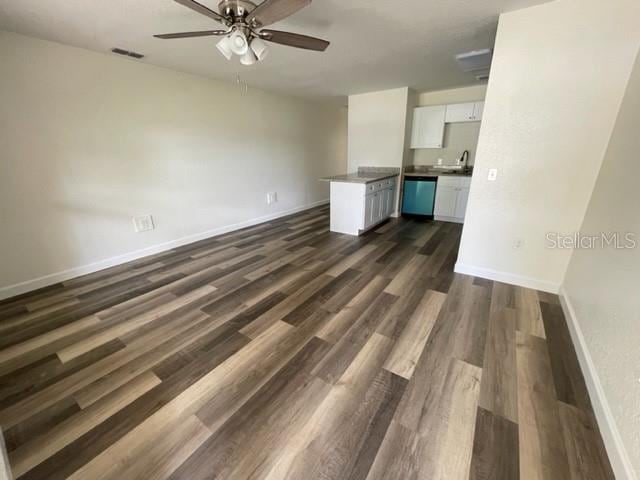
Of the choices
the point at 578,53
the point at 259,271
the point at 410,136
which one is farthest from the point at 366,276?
the point at 410,136

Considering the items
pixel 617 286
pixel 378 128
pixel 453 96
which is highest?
pixel 453 96

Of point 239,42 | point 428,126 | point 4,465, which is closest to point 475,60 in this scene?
point 428,126

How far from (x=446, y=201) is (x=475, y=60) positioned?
89.5 inches

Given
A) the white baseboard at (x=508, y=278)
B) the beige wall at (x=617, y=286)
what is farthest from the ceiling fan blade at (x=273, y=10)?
the white baseboard at (x=508, y=278)

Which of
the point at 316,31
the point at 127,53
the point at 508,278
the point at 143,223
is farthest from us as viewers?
the point at 143,223

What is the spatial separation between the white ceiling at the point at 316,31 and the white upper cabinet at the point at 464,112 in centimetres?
87

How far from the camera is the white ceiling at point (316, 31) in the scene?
200 cm

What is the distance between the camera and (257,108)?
15.1 feet

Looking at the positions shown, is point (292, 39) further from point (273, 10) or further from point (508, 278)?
point (508, 278)

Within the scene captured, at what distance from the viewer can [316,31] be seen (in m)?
2.43

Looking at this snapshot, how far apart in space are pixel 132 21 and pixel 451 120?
473 centimetres

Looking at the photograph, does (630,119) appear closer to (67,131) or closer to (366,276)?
(366,276)

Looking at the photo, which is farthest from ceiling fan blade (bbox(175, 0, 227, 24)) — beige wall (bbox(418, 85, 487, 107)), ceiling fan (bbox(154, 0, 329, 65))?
beige wall (bbox(418, 85, 487, 107))

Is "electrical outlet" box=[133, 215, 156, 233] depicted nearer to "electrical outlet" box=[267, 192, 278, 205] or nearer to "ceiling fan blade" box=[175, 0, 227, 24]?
"electrical outlet" box=[267, 192, 278, 205]
